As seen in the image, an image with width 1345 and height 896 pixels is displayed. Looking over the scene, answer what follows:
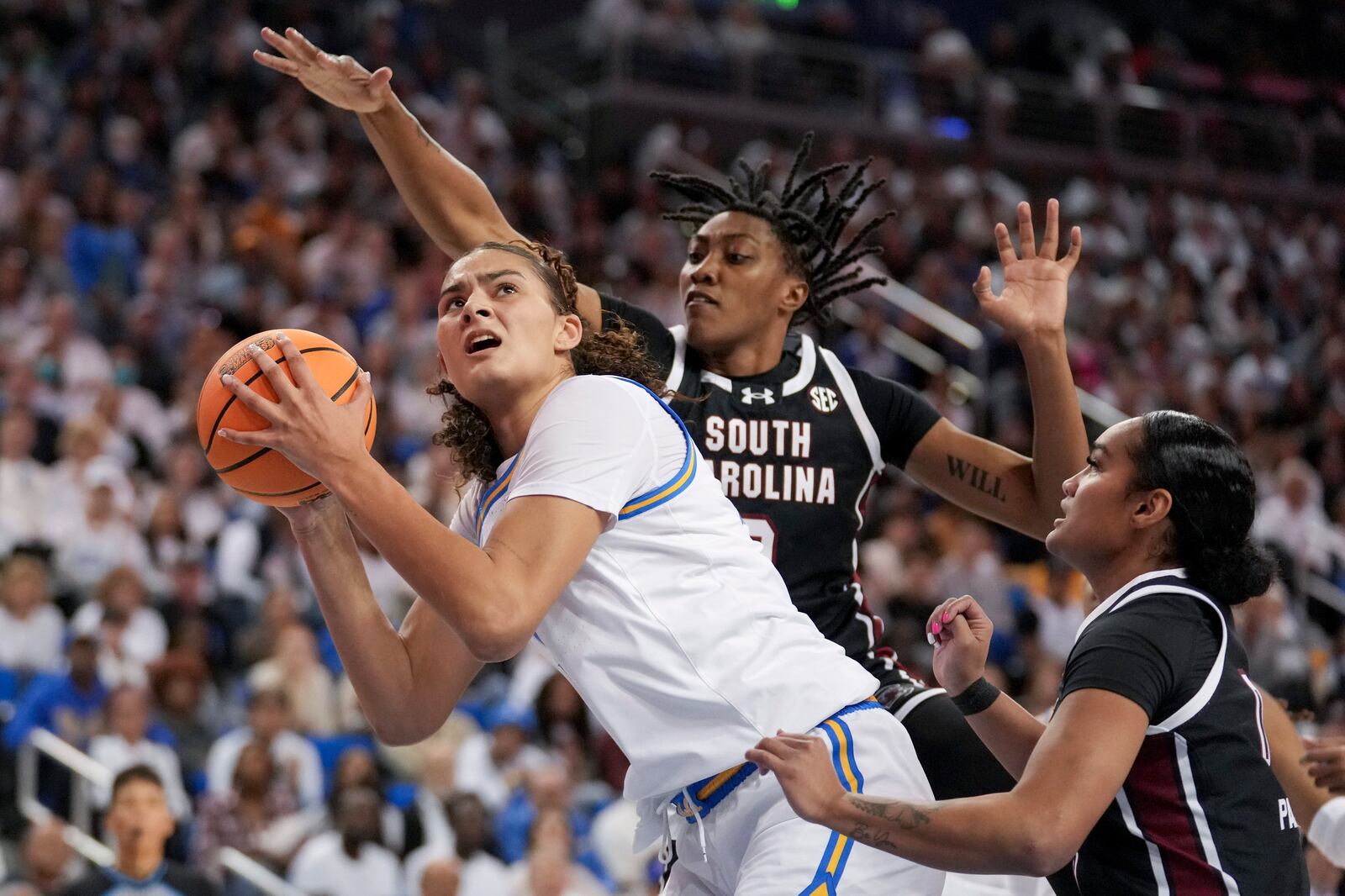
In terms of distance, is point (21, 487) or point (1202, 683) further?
point (21, 487)

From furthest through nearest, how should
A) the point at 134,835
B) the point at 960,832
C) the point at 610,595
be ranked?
the point at 134,835 < the point at 610,595 < the point at 960,832

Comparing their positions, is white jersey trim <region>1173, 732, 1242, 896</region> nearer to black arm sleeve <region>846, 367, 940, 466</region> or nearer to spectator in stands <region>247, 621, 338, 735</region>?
black arm sleeve <region>846, 367, 940, 466</region>

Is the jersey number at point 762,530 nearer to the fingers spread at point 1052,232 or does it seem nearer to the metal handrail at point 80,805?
the fingers spread at point 1052,232

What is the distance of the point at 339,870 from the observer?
786 cm

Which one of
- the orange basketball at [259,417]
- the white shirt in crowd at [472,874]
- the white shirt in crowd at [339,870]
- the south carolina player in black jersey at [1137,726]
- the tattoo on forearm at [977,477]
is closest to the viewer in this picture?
the south carolina player in black jersey at [1137,726]

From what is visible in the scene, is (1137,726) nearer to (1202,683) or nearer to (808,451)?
(1202,683)

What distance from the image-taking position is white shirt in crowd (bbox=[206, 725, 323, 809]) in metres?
8.23

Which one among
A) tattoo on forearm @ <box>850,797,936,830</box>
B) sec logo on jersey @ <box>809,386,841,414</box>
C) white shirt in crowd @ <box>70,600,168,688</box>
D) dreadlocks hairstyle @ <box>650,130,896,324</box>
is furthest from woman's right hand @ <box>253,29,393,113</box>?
white shirt in crowd @ <box>70,600,168,688</box>

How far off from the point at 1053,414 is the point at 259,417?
2165mm

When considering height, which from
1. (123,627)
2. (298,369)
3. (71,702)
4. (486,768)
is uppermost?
(298,369)

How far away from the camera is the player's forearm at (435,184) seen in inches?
168

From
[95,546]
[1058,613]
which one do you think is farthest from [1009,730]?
[1058,613]

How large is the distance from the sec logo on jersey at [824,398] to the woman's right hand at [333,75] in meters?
1.39

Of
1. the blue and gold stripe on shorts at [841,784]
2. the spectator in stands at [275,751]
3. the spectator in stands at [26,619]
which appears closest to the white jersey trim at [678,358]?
the blue and gold stripe on shorts at [841,784]
